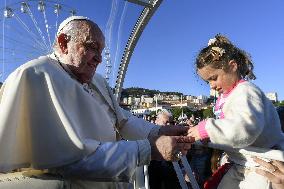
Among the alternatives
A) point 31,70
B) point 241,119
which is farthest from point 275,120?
point 31,70

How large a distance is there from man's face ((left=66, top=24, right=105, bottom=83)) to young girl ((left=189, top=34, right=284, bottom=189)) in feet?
2.53

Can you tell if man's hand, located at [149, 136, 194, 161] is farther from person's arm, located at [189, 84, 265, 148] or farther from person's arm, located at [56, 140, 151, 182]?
person's arm, located at [189, 84, 265, 148]

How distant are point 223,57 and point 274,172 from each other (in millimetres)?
982

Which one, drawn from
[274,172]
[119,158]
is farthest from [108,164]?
[274,172]

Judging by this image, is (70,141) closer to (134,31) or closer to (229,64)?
(229,64)

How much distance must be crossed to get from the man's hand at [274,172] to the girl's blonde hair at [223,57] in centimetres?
85

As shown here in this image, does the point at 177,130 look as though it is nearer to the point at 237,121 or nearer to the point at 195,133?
the point at 195,133

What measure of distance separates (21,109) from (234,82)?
5.00ft

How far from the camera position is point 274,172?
7.34 ft

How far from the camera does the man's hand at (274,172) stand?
87.5 inches

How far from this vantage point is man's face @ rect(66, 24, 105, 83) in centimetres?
250

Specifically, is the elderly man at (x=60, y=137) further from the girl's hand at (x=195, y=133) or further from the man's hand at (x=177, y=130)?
the man's hand at (x=177, y=130)

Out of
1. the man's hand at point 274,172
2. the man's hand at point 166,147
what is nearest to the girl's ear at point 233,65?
the man's hand at point 274,172

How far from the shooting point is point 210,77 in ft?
9.32
